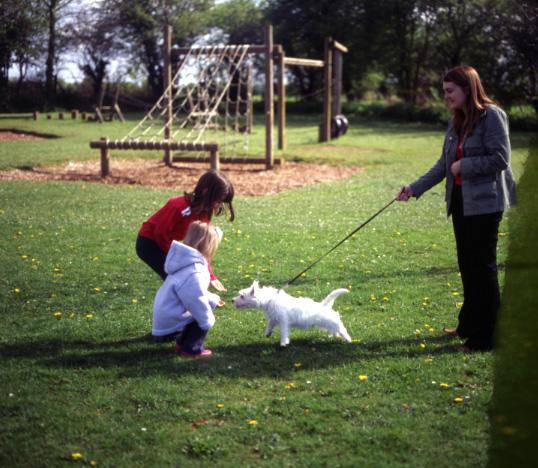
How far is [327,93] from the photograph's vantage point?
84.4 ft

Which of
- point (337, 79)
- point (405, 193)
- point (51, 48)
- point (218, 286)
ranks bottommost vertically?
point (218, 286)

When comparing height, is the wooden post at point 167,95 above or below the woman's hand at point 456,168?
above

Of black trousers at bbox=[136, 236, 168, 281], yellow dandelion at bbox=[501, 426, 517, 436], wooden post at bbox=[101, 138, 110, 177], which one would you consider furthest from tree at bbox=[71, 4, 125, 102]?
yellow dandelion at bbox=[501, 426, 517, 436]

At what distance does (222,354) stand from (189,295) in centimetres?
62

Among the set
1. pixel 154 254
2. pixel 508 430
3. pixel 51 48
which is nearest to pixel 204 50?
pixel 51 48

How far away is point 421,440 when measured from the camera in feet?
14.0

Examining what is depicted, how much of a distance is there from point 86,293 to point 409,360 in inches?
150

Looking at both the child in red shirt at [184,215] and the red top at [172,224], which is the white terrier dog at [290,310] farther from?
the red top at [172,224]

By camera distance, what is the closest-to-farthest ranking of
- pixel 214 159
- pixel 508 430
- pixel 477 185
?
1. pixel 508 430
2. pixel 477 185
3. pixel 214 159

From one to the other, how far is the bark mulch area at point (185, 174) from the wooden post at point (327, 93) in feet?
19.3

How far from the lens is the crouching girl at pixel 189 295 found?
559cm

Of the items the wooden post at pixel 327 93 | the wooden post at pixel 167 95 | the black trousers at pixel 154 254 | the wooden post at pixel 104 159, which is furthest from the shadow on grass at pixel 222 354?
the wooden post at pixel 327 93

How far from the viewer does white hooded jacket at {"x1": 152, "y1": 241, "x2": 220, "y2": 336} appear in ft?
18.3

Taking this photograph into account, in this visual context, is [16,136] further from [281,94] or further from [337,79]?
[337,79]
